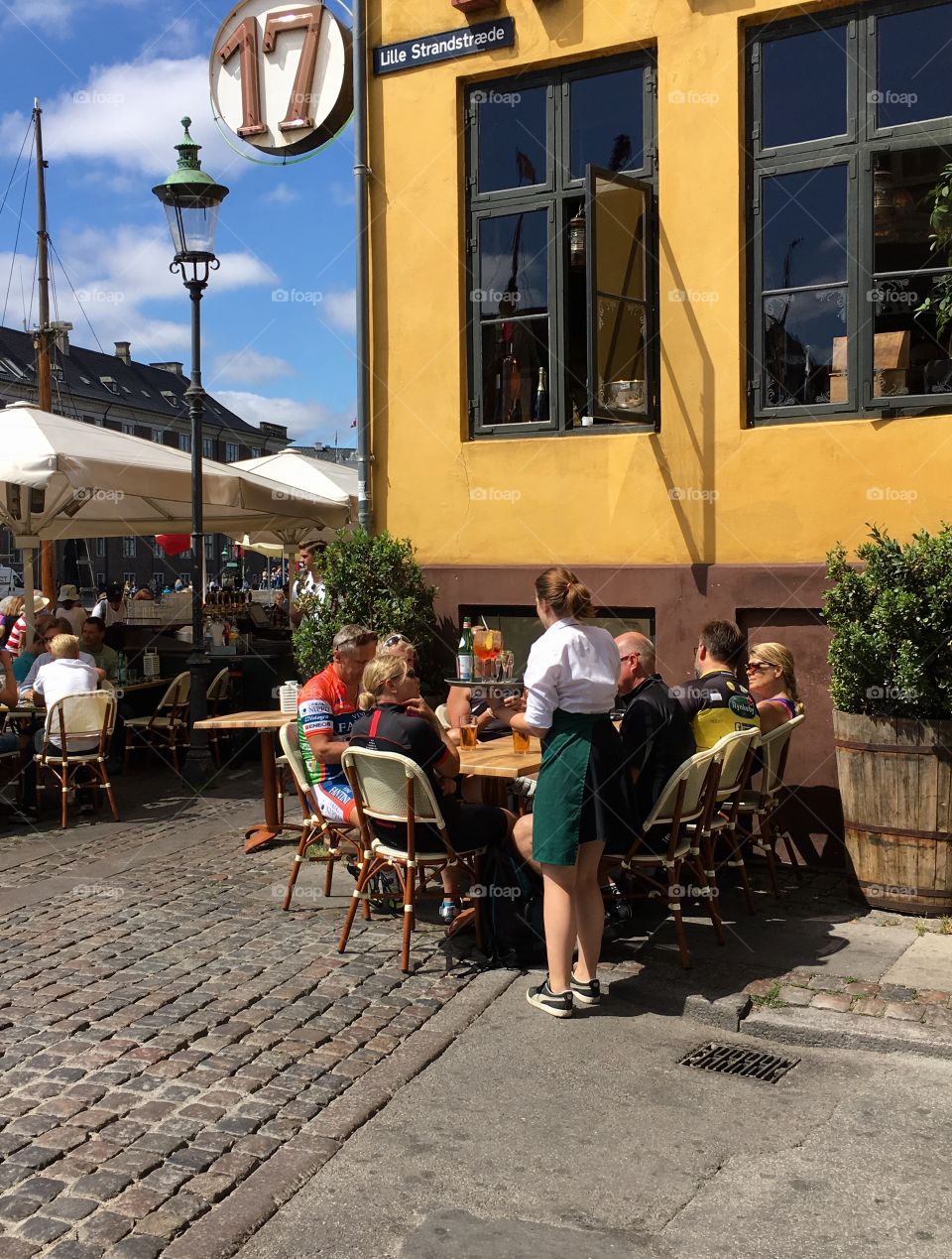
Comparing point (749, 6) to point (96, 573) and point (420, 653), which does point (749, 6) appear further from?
point (96, 573)

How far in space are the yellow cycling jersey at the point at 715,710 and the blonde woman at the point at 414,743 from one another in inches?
47.6

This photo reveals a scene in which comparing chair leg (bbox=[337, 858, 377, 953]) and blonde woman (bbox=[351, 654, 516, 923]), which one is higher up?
blonde woman (bbox=[351, 654, 516, 923])

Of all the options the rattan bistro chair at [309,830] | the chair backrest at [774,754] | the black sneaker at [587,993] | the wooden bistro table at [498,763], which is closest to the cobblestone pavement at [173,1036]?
the rattan bistro chair at [309,830]

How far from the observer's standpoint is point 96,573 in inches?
2822

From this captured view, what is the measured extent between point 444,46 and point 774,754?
231 inches

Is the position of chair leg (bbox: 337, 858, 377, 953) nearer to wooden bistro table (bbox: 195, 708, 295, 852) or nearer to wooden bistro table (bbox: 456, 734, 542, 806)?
wooden bistro table (bbox: 456, 734, 542, 806)

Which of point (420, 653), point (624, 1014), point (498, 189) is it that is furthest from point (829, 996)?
point (498, 189)

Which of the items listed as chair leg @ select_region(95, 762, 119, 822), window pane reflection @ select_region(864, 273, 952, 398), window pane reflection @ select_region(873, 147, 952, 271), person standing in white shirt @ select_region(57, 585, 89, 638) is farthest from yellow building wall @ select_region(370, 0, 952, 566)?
person standing in white shirt @ select_region(57, 585, 89, 638)

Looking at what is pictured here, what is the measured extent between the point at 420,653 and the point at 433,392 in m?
2.01

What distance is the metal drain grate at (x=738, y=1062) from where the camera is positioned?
473 centimetres

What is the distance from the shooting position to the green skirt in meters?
5.22

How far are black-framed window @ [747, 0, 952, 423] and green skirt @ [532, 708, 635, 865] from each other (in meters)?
3.74

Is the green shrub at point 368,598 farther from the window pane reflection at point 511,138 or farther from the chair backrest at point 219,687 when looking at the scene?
the chair backrest at point 219,687

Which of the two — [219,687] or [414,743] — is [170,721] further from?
[414,743]
